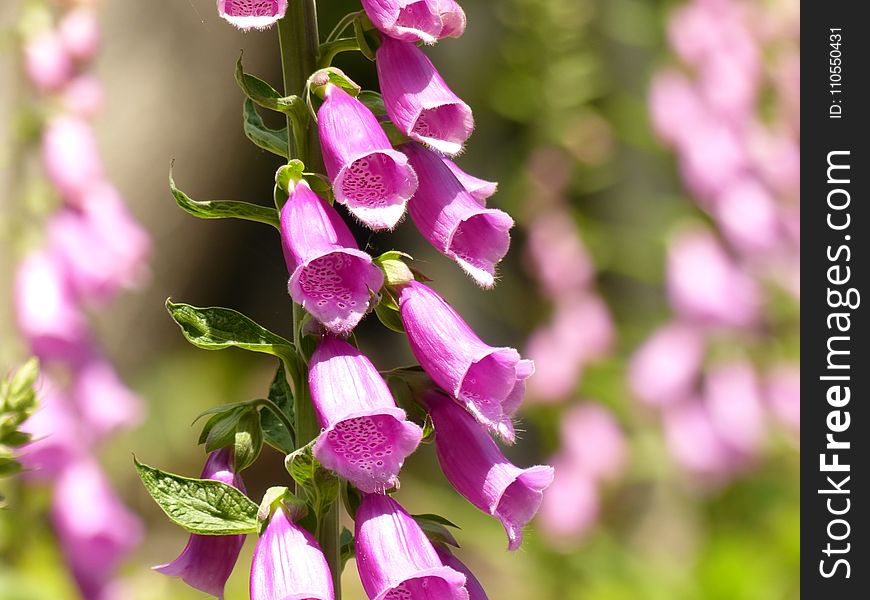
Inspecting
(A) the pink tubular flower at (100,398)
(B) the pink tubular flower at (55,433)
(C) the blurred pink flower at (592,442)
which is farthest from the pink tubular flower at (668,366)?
(B) the pink tubular flower at (55,433)

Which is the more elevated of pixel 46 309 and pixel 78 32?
pixel 78 32

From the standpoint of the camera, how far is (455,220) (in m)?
0.81

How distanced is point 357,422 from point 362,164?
178mm

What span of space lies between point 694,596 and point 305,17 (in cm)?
227

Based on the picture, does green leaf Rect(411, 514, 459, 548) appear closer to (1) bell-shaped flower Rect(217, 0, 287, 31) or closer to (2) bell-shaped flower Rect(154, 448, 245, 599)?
(2) bell-shaped flower Rect(154, 448, 245, 599)

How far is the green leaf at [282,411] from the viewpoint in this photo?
88 centimetres

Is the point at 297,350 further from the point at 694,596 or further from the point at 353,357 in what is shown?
the point at 694,596

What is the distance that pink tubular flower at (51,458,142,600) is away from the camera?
80.7 inches

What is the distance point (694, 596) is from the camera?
2.74m

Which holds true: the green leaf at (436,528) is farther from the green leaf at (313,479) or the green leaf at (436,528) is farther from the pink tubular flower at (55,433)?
the pink tubular flower at (55,433)

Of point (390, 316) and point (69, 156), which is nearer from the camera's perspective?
point (390, 316)

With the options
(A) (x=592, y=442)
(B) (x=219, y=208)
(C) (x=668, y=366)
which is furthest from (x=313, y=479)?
(C) (x=668, y=366)

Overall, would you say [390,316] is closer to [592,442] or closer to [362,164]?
[362,164]
